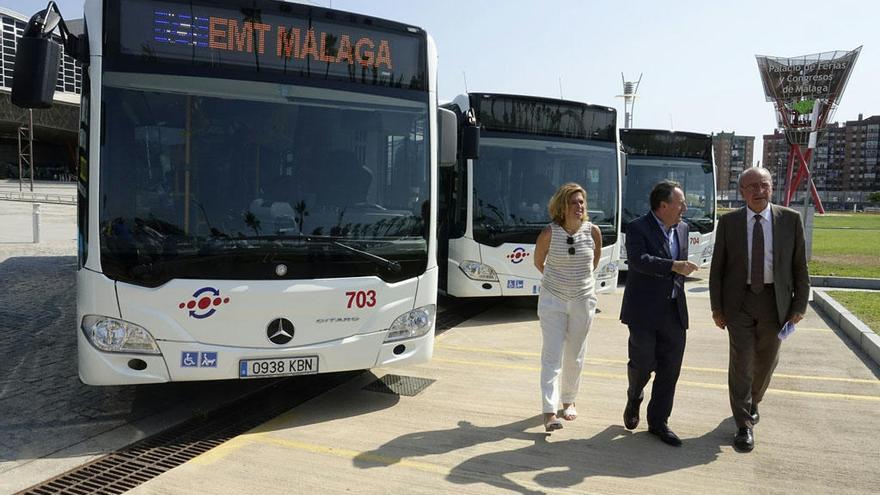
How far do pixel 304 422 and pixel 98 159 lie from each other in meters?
2.28

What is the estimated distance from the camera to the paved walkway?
13.5 ft

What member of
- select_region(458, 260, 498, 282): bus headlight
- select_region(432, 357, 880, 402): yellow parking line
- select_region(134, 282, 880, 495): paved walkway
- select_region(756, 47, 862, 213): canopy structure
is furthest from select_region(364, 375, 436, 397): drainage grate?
select_region(756, 47, 862, 213): canopy structure

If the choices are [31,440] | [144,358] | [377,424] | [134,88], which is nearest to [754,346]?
[377,424]

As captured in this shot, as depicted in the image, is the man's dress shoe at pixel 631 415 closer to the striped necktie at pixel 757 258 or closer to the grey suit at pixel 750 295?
the grey suit at pixel 750 295

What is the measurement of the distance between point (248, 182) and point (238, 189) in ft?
0.27

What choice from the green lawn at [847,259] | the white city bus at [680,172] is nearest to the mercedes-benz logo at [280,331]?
the white city bus at [680,172]

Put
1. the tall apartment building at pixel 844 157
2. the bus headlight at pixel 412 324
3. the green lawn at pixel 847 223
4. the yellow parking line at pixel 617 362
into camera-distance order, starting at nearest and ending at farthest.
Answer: the bus headlight at pixel 412 324, the yellow parking line at pixel 617 362, the green lawn at pixel 847 223, the tall apartment building at pixel 844 157

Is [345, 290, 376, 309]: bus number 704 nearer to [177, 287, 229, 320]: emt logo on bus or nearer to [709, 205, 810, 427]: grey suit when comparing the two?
[177, 287, 229, 320]: emt logo on bus

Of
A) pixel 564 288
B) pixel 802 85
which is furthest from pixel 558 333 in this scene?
pixel 802 85

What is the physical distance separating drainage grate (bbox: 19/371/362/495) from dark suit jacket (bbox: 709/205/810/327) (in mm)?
3278

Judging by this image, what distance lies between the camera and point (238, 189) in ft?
15.9

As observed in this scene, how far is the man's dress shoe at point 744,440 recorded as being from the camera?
4691 millimetres

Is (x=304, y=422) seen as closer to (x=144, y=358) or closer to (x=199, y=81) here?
(x=144, y=358)

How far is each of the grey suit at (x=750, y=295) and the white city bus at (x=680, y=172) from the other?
30.0ft
